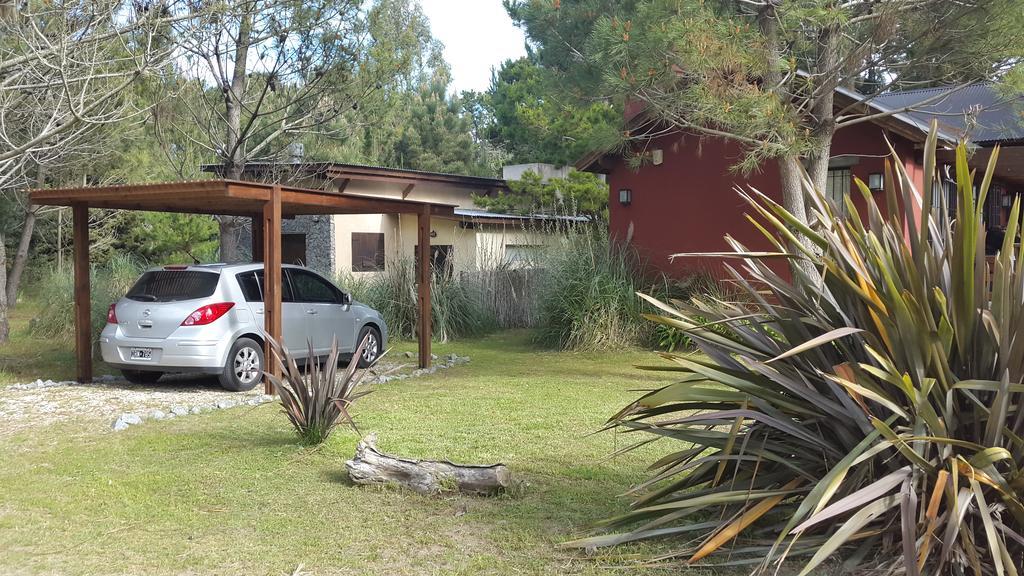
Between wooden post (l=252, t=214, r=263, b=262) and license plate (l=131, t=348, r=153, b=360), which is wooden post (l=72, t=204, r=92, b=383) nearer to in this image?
license plate (l=131, t=348, r=153, b=360)

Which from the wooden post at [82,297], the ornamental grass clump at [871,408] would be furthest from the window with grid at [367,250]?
the ornamental grass clump at [871,408]

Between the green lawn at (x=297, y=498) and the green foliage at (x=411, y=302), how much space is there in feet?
22.6

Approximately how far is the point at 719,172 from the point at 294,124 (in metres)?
7.45

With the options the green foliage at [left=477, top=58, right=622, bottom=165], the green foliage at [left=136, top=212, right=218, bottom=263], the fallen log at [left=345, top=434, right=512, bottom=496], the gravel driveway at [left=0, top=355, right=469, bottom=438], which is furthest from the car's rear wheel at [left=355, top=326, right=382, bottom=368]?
the green foliage at [left=136, top=212, right=218, bottom=263]

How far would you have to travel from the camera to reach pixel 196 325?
31.6ft

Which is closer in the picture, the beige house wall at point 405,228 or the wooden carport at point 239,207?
the wooden carport at point 239,207

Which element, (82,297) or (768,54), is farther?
(82,297)

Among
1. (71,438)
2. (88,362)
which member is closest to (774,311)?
(71,438)

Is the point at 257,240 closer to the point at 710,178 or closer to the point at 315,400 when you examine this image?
the point at 710,178

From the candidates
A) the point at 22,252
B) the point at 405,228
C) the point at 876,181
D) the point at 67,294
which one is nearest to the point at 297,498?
the point at 876,181

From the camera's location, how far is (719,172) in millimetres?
15594

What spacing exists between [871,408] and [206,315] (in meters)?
7.66

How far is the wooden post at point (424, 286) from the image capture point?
38.4 feet

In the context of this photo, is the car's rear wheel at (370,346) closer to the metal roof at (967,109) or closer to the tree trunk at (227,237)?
the tree trunk at (227,237)
